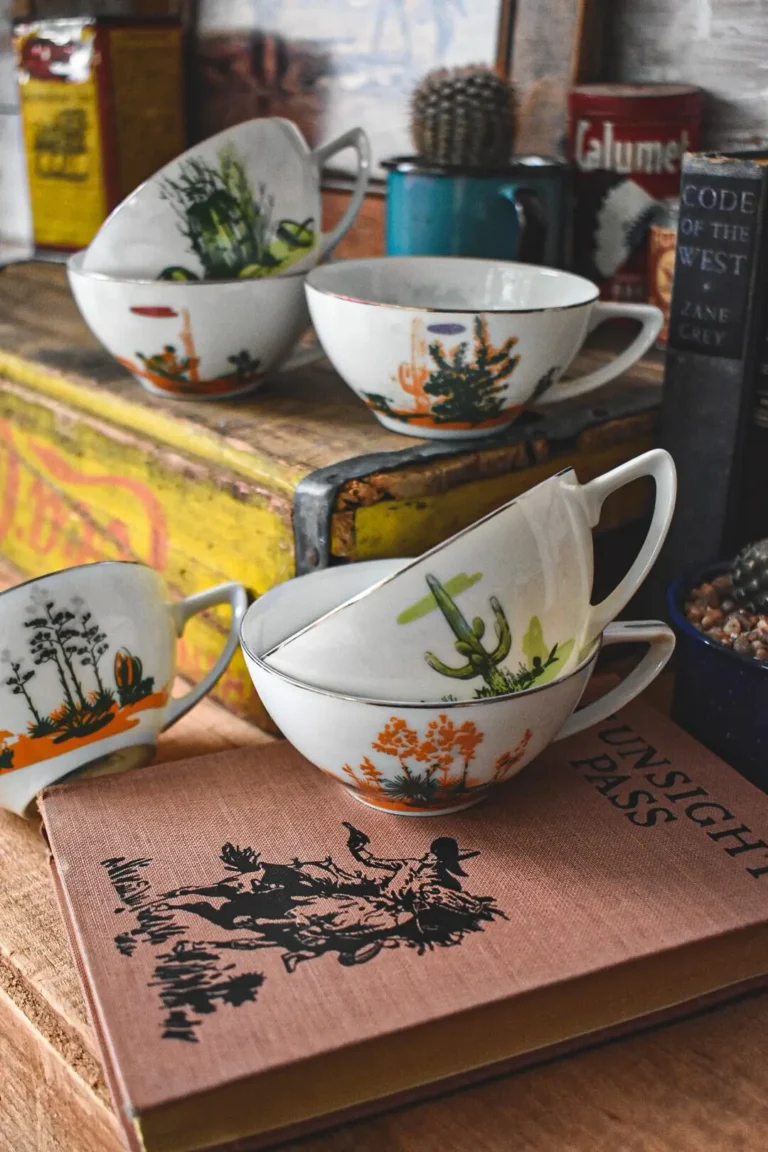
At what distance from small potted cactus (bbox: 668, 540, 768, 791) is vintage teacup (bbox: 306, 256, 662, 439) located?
0.46 feet

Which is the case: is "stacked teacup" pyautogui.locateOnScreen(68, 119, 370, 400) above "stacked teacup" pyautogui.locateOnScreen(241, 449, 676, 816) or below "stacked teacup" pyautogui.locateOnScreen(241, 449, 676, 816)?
above

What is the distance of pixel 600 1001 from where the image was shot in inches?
17.5

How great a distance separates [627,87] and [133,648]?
1.82 feet

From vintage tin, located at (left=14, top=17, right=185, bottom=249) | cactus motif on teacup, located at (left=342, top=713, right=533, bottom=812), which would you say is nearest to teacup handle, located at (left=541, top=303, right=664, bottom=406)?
cactus motif on teacup, located at (left=342, top=713, right=533, bottom=812)

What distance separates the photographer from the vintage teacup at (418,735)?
48 cm

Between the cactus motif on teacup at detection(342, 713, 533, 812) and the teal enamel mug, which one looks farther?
the teal enamel mug

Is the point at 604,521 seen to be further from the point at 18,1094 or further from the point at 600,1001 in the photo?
the point at 18,1094

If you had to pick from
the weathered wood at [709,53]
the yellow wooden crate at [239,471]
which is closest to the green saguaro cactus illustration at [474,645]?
the yellow wooden crate at [239,471]

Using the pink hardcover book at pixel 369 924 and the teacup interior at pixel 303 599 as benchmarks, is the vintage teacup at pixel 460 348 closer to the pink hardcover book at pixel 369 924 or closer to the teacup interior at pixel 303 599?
the teacup interior at pixel 303 599

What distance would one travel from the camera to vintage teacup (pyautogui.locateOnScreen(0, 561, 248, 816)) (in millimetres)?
533

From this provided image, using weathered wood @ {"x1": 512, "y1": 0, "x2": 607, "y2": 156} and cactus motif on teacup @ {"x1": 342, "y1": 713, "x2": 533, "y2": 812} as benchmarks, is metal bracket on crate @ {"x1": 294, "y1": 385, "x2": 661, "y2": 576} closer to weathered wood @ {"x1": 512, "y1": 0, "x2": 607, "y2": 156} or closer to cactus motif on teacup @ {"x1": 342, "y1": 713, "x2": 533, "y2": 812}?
cactus motif on teacup @ {"x1": 342, "y1": 713, "x2": 533, "y2": 812}

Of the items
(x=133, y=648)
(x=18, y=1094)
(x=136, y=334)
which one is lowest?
(x=18, y=1094)

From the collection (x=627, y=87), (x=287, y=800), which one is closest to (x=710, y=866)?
(x=287, y=800)

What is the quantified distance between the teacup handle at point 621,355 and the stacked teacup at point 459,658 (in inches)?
6.3
